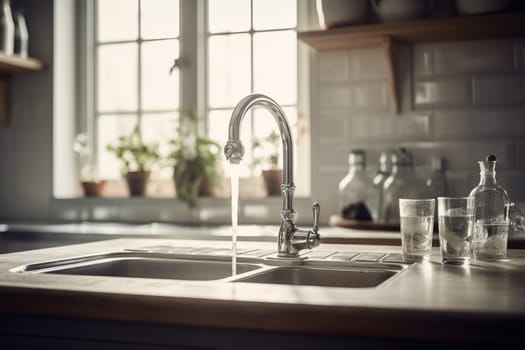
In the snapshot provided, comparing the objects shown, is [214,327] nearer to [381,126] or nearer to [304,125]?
[381,126]

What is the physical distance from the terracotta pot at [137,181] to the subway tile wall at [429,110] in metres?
0.88

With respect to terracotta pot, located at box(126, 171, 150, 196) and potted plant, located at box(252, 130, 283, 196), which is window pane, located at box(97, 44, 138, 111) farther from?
potted plant, located at box(252, 130, 283, 196)

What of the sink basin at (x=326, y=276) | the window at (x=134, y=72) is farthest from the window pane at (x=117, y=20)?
the sink basin at (x=326, y=276)

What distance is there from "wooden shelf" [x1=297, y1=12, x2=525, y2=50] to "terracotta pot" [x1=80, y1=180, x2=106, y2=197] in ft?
4.37

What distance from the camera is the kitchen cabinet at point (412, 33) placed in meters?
2.47

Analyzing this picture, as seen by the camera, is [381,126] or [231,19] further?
[231,19]

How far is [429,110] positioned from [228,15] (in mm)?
1122

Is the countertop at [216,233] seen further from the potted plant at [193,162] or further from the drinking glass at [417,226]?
the drinking glass at [417,226]

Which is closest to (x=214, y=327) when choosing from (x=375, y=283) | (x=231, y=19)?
(x=375, y=283)

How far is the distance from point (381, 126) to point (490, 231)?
59.5 inches

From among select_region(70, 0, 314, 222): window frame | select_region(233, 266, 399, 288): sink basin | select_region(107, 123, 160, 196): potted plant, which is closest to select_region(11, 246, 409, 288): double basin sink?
select_region(233, 266, 399, 288): sink basin

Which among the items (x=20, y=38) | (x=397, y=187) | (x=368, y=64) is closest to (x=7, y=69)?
(x=20, y=38)

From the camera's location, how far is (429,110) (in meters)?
2.79

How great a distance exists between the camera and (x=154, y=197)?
3.25 meters
